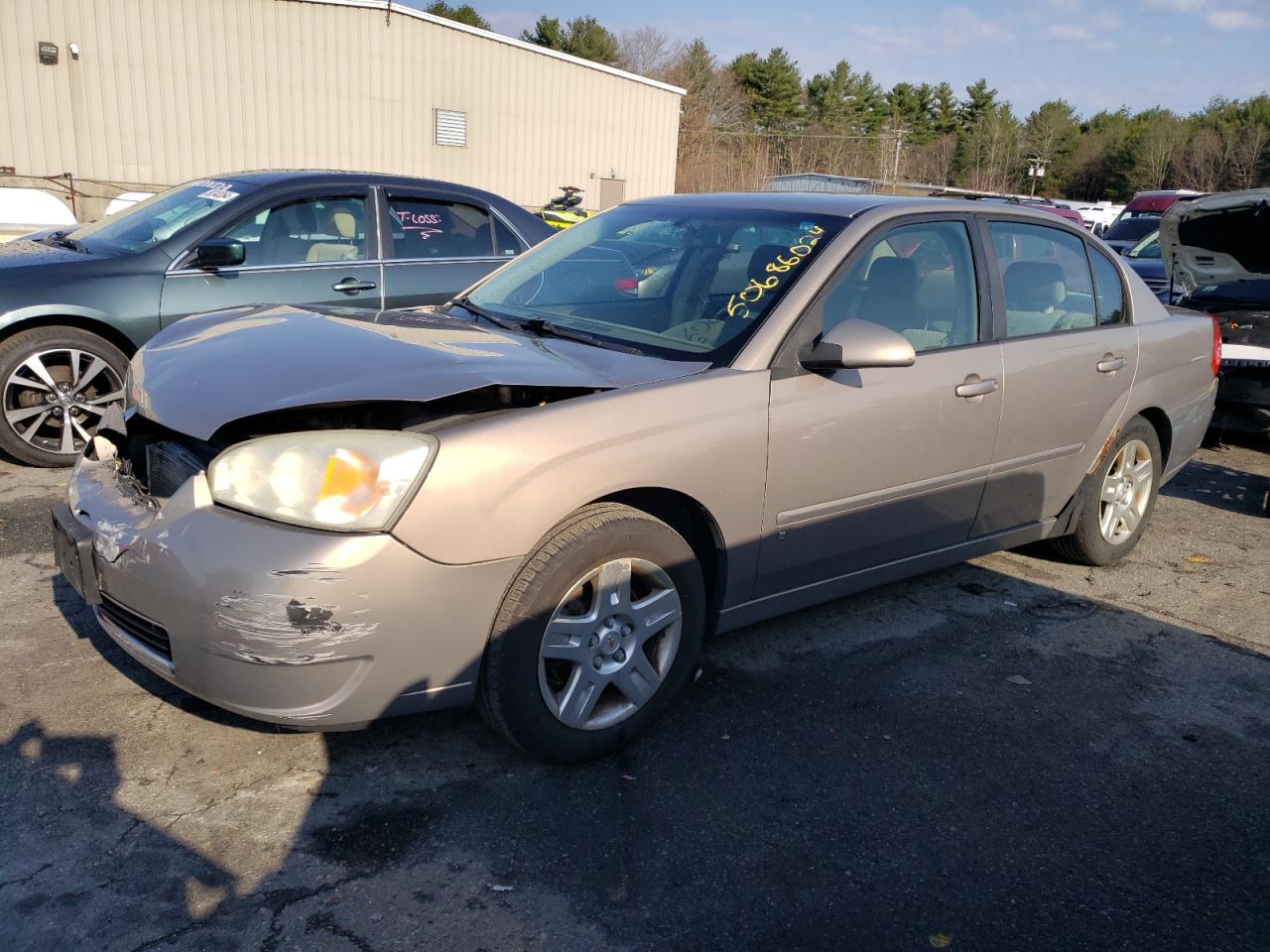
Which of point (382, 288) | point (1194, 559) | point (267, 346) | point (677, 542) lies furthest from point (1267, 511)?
point (267, 346)

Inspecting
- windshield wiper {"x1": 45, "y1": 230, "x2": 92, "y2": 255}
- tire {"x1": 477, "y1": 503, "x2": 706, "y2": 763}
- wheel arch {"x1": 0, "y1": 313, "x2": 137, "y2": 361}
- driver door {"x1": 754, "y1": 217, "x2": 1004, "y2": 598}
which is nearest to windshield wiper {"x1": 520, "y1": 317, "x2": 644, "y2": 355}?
driver door {"x1": 754, "y1": 217, "x2": 1004, "y2": 598}

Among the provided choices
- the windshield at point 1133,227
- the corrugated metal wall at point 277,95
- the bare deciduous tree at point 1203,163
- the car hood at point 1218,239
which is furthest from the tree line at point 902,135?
the car hood at point 1218,239

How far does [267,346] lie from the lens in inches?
121

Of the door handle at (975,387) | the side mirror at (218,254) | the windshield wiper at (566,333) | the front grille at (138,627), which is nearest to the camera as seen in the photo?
the front grille at (138,627)

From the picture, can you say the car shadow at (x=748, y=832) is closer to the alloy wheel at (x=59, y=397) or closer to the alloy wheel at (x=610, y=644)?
the alloy wheel at (x=610, y=644)

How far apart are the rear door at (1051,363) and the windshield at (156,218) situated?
168 inches

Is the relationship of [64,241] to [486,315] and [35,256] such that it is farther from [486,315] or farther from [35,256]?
[486,315]

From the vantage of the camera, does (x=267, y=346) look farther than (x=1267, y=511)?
No

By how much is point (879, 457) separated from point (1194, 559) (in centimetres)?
277

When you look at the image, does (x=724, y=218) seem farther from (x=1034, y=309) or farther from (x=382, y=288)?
(x=382, y=288)

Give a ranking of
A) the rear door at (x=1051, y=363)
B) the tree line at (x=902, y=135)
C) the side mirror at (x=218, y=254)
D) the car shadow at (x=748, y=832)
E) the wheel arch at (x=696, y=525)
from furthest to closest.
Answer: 1. the tree line at (x=902, y=135)
2. the side mirror at (x=218, y=254)
3. the rear door at (x=1051, y=363)
4. the wheel arch at (x=696, y=525)
5. the car shadow at (x=748, y=832)

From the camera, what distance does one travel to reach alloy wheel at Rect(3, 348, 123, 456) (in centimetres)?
538

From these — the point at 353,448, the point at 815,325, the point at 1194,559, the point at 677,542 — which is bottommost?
the point at 1194,559

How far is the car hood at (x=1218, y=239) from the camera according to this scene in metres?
6.84
